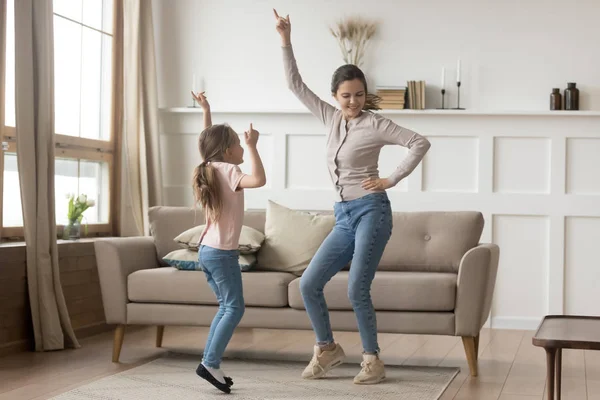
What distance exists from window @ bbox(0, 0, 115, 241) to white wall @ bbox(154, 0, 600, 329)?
57 centimetres

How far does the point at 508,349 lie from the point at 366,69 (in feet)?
7.04

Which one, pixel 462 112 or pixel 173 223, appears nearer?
pixel 173 223

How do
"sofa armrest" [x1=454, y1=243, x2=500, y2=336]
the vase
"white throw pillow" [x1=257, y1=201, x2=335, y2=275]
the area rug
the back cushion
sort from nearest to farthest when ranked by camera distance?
1. the area rug
2. "sofa armrest" [x1=454, y1=243, x2=500, y2=336]
3. "white throw pillow" [x1=257, y1=201, x2=335, y2=275]
4. the back cushion
5. the vase

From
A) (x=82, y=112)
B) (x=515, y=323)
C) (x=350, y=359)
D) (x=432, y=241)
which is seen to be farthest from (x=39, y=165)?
(x=515, y=323)

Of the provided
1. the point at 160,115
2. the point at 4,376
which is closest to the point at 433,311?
the point at 4,376

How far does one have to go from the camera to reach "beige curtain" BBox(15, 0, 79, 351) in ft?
14.6

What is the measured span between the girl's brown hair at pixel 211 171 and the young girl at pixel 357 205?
0.45 metres

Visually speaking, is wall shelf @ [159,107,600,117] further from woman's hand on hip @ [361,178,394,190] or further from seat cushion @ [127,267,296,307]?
woman's hand on hip @ [361,178,394,190]

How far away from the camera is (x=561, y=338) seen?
253cm

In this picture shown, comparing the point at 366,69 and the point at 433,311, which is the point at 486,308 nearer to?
the point at 433,311

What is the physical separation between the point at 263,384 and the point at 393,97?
266cm

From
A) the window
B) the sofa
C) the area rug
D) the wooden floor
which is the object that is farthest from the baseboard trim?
the window

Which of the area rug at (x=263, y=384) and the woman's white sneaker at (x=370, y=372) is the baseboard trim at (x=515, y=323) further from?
the woman's white sneaker at (x=370, y=372)

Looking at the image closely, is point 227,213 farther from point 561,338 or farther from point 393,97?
point 393,97
